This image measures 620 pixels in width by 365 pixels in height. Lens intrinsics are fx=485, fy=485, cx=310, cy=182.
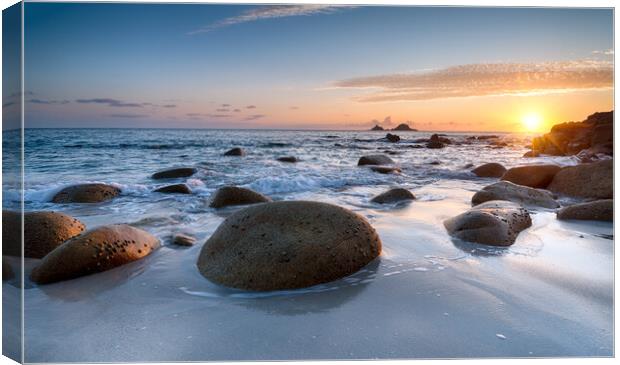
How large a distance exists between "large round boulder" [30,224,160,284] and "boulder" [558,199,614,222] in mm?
4097

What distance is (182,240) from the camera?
4039 millimetres

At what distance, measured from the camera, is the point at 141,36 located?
13.0 feet

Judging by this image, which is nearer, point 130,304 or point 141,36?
point 130,304

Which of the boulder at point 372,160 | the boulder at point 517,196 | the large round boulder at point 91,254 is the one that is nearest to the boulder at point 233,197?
the large round boulder at point 91,254

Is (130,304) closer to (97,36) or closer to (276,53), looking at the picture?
(97,36)

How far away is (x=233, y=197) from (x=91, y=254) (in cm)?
246

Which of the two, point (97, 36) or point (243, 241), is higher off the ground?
point (97, 36)

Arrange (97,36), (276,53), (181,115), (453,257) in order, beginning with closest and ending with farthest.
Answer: (453,257) → (97,36) → (276,53) → (181,115)

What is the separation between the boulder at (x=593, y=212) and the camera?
476cm

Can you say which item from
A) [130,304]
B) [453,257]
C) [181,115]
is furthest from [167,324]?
[181,115]

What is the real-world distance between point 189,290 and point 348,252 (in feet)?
3.49

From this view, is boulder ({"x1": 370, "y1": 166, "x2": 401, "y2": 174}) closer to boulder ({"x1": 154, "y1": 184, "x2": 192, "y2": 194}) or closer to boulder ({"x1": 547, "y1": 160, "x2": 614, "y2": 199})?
boulder ({"x1": 547, "y1": 160, "x2": 614, "y2": 199})

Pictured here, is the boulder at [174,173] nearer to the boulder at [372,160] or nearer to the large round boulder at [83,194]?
the large round boulder at [83,194]

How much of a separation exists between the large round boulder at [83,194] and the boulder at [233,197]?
1.46 metres
